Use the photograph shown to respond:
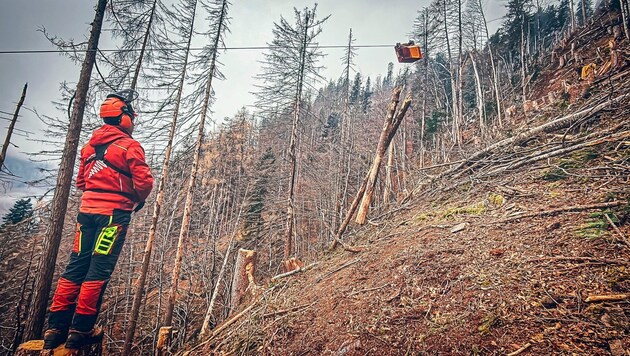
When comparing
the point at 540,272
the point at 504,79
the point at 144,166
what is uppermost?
the point at 504,79

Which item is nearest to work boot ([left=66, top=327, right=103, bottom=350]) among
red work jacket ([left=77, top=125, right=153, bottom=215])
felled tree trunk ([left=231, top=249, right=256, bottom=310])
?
red work jacket ([left=77, top=125, right=153, bottom=215])

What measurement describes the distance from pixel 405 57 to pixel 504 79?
2525cm

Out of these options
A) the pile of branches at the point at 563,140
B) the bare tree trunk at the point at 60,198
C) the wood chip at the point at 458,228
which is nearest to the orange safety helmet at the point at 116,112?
the bare tree trunk at the point at 60,198

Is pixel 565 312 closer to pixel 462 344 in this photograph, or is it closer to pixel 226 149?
pixel 462 344

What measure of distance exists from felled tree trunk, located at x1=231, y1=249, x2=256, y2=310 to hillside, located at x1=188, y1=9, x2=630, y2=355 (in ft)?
4.24

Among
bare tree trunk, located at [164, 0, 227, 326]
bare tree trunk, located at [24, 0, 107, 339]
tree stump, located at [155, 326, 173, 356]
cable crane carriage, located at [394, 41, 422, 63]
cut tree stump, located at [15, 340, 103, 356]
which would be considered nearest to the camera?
cut tree stump, located at [15, 340, 103, 356]

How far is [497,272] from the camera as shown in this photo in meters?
2.83

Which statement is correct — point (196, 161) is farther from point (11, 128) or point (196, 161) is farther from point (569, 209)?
point (569, 209)

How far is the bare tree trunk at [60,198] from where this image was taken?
4539mm

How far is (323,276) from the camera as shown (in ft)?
15.6

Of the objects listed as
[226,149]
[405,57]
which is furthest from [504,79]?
[226,149]

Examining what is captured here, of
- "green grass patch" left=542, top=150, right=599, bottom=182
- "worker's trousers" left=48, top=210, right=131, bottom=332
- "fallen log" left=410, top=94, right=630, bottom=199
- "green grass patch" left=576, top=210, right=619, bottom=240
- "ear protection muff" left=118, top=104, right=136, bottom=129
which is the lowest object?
"worker's trousers" left=48, top=210, right=131, bottom=332

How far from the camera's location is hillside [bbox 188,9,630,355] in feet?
6.97

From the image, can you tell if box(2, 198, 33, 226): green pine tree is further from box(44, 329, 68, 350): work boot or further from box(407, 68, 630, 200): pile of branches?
box(407, 68, 630, 200): pile of branches
